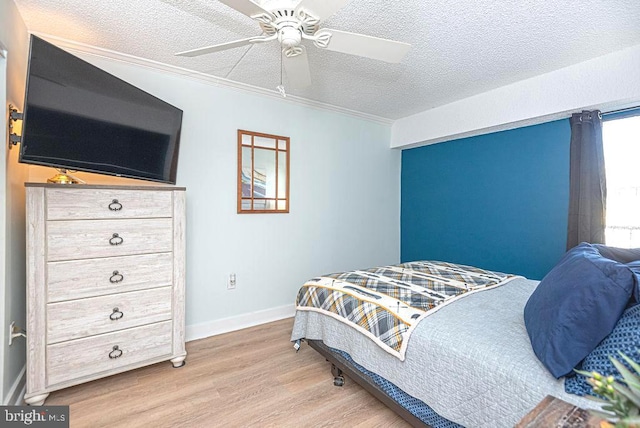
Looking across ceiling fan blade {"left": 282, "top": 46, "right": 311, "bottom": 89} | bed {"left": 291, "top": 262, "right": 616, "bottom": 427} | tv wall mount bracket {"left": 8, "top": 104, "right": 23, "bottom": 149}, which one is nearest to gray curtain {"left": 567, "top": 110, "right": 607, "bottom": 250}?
bed {"left": 291, "top": 262, "right": 616, "bottom": 427}

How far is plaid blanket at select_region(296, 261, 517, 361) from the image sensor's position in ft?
5.36

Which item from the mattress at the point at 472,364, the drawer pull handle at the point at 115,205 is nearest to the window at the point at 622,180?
the mattress at the point at 472,364

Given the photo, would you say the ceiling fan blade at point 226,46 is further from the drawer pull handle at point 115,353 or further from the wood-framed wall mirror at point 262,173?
the drawer pull handle at point 115,353

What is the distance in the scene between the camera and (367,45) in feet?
5.57

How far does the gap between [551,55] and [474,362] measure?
245 centimetres

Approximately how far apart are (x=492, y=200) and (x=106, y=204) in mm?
3509

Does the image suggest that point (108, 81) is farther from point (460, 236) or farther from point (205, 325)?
point (460, 236)

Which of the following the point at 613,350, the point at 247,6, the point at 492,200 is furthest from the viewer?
the point at 492,200

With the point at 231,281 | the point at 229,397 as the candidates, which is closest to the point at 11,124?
the point at 231,281

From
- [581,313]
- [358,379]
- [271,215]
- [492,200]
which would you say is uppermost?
[492,200]

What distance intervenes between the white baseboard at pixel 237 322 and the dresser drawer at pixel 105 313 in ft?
2.20

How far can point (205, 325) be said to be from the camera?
9.41ft

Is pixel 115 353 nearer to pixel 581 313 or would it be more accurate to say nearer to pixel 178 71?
pixel 178 71

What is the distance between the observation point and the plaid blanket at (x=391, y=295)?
1633 millimetres
